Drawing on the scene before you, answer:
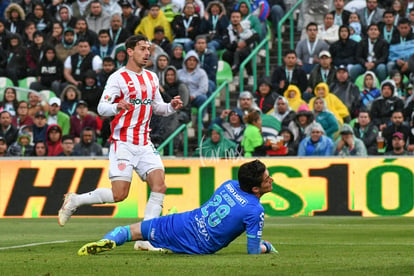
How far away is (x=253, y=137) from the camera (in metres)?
21.0

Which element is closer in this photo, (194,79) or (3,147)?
(3,147)

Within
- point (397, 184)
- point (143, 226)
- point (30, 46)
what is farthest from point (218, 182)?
point (143, 226)

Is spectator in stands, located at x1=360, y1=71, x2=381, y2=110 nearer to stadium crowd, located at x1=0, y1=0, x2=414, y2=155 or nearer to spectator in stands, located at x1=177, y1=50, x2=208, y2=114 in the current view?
stadium crowd, located at x1=0, y1=0, x2=414, y2=155

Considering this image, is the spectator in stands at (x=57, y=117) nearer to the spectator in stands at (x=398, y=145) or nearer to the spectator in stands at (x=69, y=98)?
the spectator in stands at (x=69, y=98)

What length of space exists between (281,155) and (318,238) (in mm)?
7659

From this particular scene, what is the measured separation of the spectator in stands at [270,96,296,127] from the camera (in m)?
21.9

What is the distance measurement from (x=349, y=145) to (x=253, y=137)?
1894mm

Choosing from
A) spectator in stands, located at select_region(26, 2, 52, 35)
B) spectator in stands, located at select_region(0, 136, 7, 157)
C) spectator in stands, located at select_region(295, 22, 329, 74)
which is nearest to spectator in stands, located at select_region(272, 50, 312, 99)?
spectator in stands, located at select_region(295, 22, 329, 74)

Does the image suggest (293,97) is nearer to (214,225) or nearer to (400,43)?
(400,43)

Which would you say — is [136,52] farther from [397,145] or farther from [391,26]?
[391,26]

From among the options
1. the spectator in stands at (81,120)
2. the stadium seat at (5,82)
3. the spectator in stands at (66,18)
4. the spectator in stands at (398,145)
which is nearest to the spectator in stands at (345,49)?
the spectator in stands at (398,145)

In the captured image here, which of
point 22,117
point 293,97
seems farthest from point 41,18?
point 293,97

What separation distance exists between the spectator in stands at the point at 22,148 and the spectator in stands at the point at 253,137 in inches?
188

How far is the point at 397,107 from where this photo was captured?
2180 centimetres
